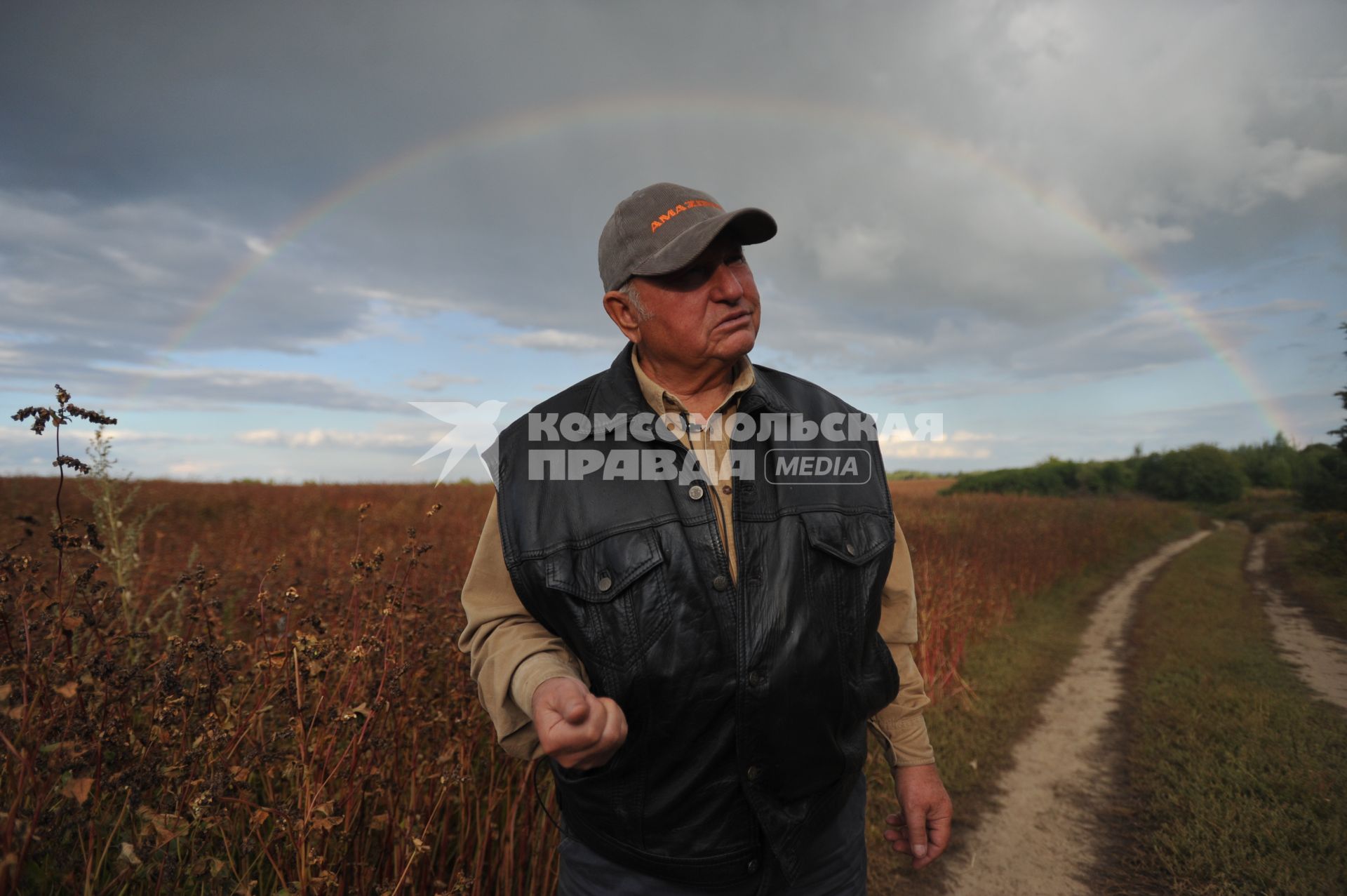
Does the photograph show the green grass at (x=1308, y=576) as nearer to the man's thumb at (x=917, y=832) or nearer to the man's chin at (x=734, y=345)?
the man's thumb at (x=917, y=832)

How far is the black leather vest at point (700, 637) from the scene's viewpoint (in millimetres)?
1483

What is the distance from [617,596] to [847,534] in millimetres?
605

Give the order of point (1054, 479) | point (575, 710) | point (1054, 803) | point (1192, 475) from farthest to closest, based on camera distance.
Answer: point (1054, 479)
point (1192, 475)
point (1054, 803)
point (575, 710)

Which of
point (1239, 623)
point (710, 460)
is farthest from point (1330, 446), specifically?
point (710, 460)

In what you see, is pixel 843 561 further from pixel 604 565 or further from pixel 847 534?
pixel 604 565

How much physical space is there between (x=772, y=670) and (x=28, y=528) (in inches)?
80.0

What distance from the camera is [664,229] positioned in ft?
5.59

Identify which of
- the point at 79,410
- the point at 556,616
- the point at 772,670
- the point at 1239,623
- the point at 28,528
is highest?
the point at 79,410

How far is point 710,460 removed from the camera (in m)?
1.73

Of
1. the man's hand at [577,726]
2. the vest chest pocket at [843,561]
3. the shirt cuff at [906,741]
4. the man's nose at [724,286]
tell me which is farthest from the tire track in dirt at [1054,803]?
the man's nose at [724,286]

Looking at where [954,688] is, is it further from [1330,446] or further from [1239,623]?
[1330,446]

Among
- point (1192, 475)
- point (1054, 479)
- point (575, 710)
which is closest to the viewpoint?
point (575, 710)

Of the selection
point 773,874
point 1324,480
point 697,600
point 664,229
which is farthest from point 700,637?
point 1324,480

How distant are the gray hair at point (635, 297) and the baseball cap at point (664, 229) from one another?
0.05 feet
